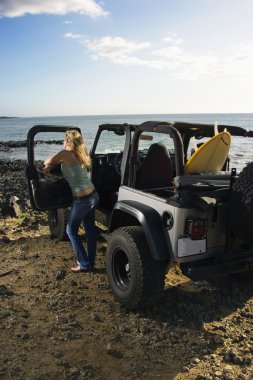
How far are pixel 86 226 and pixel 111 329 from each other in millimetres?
1768

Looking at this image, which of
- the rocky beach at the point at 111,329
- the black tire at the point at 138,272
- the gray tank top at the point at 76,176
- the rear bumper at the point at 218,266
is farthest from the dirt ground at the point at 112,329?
the gray tank top at the point at 76,176

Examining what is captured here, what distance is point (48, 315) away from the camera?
408 cm

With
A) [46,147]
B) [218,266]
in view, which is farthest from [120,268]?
[46,147]

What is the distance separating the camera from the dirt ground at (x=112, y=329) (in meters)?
3.19

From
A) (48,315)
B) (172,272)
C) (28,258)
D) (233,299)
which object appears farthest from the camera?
(28,258)

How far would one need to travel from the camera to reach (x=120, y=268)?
4.49 metres

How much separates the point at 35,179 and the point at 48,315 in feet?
6.58

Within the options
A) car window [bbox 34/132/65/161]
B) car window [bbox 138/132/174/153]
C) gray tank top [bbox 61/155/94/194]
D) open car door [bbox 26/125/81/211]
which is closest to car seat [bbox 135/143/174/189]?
car window [bbox 138/132/174/153]

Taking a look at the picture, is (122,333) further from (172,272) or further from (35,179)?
(35,179)

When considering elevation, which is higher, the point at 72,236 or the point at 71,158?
the point at 71,158

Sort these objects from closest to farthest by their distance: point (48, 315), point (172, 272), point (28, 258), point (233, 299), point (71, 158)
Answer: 1. point (48, 315)
2. point (233, 299)
3. point (71, 158)
4. point (172, 272)
5. point (28, 258)

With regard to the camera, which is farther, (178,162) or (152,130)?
(152,130)

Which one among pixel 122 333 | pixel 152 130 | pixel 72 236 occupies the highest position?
pixel 152 130

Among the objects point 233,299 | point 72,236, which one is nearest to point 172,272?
point 233,299
